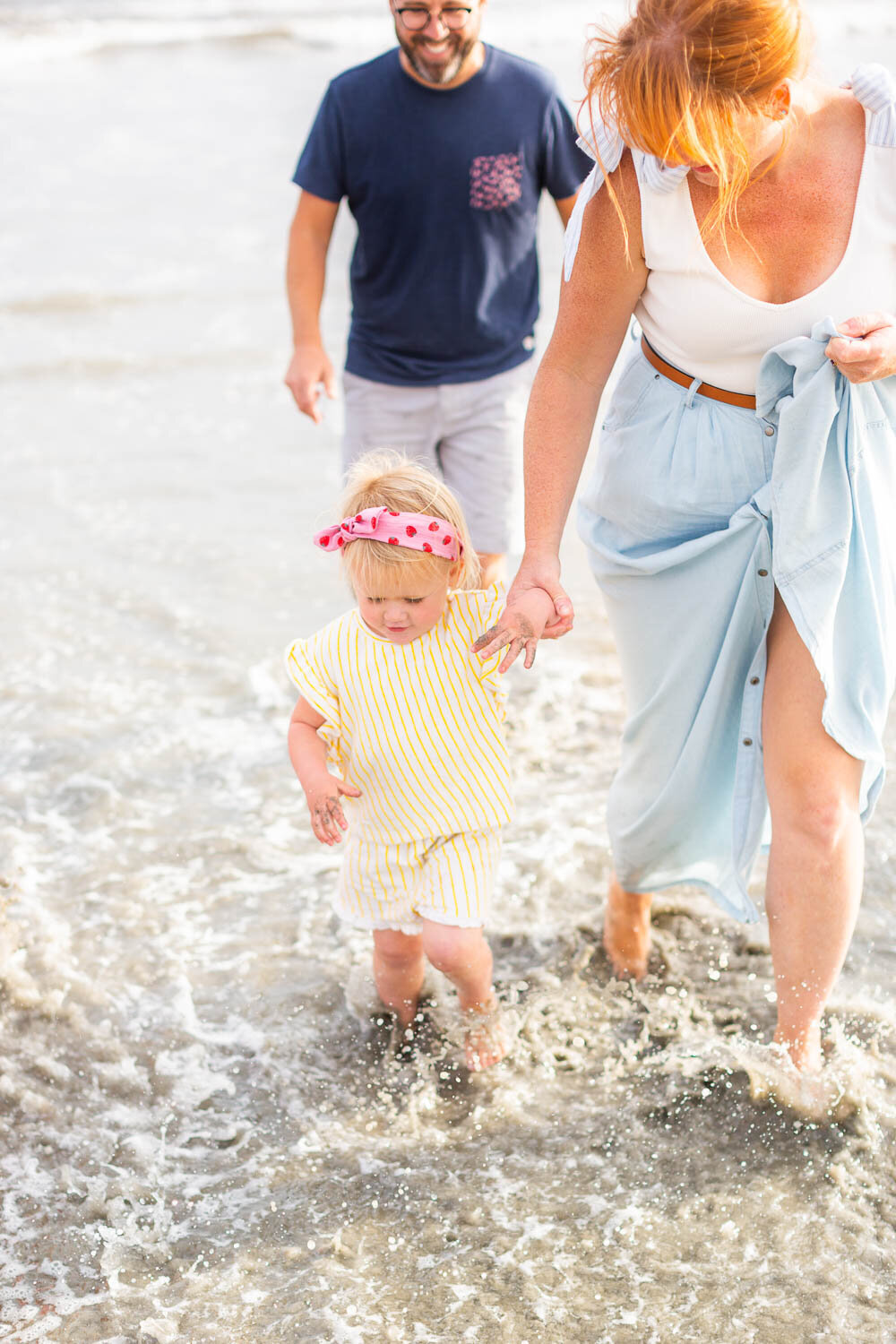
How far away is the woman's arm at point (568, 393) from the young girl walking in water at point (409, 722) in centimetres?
16

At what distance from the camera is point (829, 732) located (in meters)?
2.46

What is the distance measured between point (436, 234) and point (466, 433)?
58 cm

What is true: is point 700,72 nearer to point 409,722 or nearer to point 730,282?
point 730,282

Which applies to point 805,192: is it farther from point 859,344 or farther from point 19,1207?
point 19,1207

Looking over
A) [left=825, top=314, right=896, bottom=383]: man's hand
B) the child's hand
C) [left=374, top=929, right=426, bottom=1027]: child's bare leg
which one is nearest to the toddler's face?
the child's hand

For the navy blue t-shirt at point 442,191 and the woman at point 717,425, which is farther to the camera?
the navy blue t-shirt at point 442,191

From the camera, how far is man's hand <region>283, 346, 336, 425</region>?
3.78 meters

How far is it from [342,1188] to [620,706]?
216 cm

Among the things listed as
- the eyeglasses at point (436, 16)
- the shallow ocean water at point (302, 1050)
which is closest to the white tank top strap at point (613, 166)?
the eyeglasses at point (436, 16)

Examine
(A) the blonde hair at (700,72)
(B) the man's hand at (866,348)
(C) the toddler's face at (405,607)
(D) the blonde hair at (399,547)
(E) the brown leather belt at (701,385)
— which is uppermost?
(A) the blonde hair at (700,72)

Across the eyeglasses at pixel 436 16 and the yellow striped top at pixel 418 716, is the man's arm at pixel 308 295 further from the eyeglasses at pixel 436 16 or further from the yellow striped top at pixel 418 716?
the yellow striped top at pixel 418 716

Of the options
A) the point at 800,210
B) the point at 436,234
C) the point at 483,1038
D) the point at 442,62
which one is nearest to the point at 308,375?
the point at 436,234

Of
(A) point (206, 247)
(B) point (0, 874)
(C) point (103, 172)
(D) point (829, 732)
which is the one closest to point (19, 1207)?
(B) point (0, 874)

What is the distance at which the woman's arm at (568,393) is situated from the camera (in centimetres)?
244
